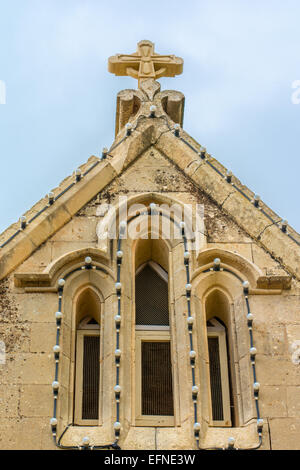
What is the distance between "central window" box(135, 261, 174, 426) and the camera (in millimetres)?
14273

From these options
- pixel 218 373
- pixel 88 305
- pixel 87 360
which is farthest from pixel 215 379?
pixel 88 305

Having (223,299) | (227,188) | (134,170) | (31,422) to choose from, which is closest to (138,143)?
(134,170)

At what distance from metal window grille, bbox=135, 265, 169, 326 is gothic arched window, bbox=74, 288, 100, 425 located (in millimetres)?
692

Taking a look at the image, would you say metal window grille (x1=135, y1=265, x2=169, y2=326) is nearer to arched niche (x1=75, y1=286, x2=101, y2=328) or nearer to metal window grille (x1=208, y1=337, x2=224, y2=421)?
arched niche (x1=75, y1=286, x2=101, y2=328)

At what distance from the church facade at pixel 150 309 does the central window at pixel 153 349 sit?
0.02m

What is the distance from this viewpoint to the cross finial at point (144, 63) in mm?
18391

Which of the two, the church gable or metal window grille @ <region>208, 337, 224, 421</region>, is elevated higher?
the church gable

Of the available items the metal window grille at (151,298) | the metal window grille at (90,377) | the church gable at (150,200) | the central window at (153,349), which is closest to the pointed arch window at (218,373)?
the central window at (153,349)

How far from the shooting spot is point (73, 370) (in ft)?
46.1

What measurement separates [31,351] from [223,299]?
2.83m

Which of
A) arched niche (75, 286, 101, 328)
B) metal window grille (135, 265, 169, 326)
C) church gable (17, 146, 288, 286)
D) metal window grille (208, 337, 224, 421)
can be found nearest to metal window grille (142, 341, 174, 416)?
metal window grille (135, 265, 169, 326)

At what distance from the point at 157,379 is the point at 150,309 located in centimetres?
121

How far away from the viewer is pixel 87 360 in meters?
14.6
